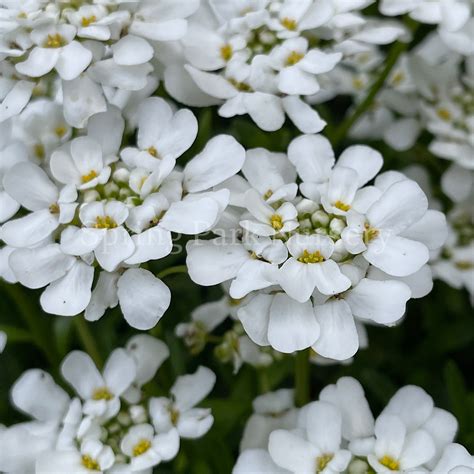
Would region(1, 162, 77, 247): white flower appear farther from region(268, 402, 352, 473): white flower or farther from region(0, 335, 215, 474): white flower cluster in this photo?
region(268, 402, 352, 473): white flower

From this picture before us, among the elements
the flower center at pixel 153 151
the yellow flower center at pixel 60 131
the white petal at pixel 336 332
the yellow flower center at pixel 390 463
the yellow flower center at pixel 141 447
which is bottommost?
the yellow flower center at pixel 390 463

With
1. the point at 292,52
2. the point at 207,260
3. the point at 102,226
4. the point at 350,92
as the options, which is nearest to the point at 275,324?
the point at 207,260

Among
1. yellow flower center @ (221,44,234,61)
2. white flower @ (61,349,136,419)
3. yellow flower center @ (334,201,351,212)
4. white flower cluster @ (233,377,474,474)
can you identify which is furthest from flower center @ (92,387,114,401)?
yellow flower center @ (221,44,234,61)

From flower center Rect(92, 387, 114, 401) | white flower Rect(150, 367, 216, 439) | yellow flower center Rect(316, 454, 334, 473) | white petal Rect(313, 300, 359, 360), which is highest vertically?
white petal Rect(313, 300, 359, 360)

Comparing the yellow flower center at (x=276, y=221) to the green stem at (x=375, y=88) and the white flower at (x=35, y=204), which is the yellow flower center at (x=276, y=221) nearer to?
the white flower at (x=35, y=204)

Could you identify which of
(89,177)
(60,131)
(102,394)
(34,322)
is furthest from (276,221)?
(34,322)

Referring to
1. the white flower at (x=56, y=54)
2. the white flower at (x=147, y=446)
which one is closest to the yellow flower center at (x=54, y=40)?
the white flower at (x=56, y=54)
